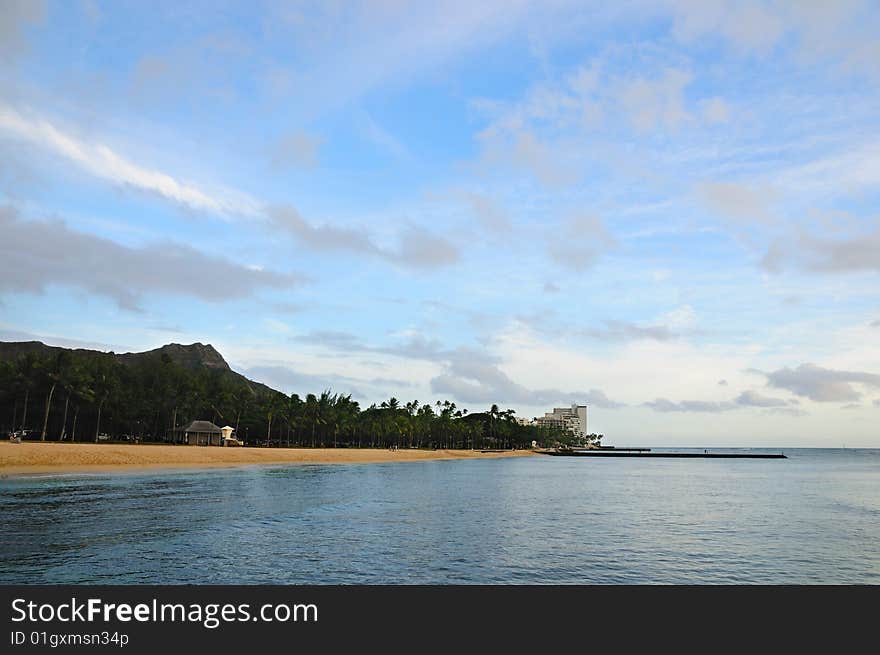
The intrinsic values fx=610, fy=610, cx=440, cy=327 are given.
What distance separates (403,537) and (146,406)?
4140 inches

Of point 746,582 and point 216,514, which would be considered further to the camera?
point 216,514

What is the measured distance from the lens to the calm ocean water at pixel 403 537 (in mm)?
21766

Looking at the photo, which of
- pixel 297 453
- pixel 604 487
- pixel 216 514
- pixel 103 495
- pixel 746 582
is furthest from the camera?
pixel 297 453

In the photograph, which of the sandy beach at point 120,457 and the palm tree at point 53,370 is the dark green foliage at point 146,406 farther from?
the sandy beach at point 120,457

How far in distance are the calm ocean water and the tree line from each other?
6103 centimetres

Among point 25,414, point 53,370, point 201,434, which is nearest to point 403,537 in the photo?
point 53,370

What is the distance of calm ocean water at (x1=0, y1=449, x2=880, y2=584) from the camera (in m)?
21.8

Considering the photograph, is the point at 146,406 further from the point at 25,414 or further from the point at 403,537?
the point at 403,537

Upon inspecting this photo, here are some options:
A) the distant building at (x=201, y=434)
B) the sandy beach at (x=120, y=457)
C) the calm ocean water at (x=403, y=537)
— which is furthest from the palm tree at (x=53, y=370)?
the calm ocean water at (x=403, y=537)

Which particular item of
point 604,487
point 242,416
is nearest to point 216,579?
point 604,487

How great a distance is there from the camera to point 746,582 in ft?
71.9
